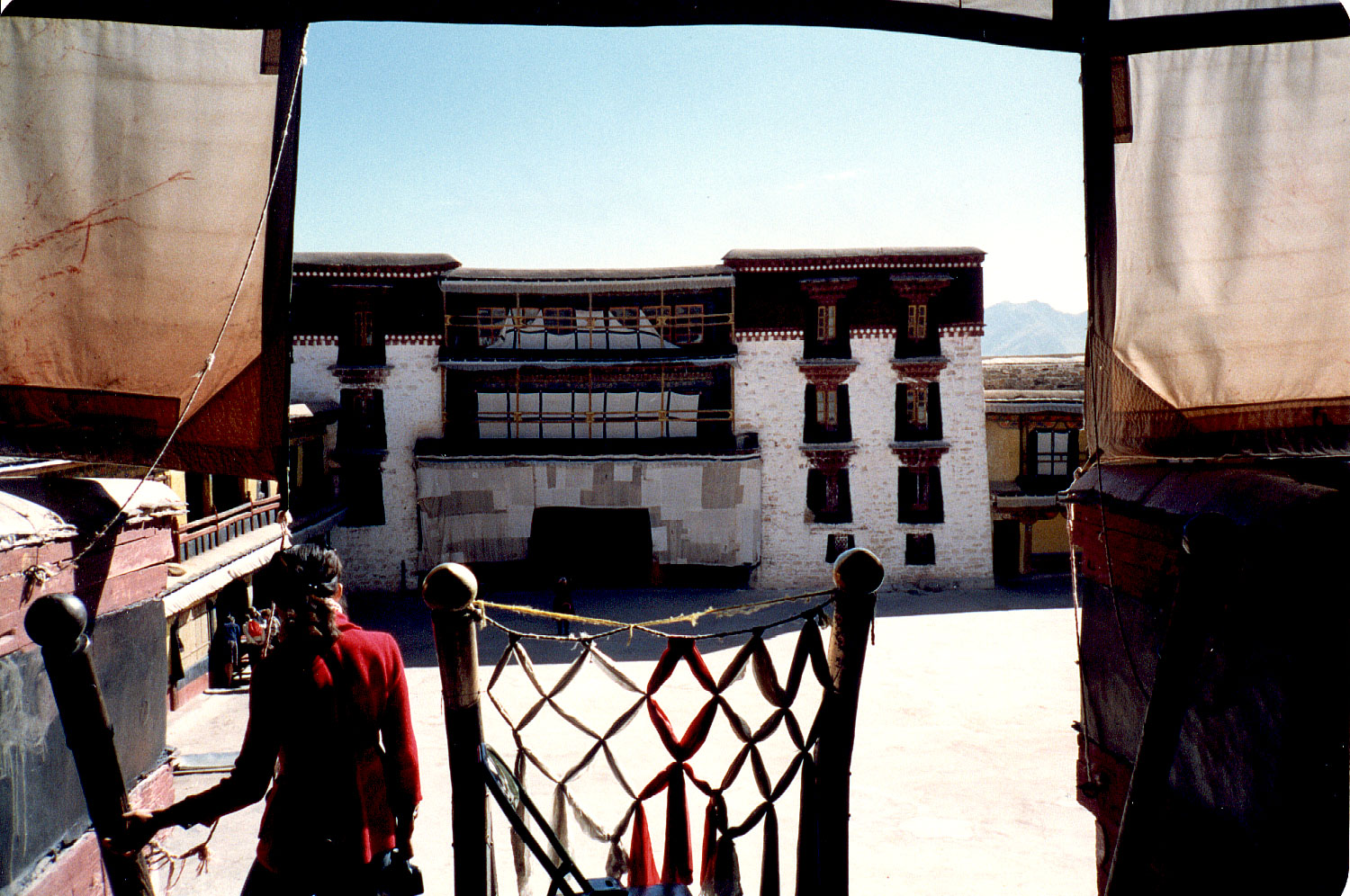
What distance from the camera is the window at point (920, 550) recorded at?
2327 cm

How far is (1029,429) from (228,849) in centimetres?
2299

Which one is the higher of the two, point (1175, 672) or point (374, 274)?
point (374, 274)

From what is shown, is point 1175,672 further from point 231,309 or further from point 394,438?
point 394,438

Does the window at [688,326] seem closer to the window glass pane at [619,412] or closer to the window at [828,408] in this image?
the window glass pane at [619,412]

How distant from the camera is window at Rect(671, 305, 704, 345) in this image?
926 inches

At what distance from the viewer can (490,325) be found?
23.4m

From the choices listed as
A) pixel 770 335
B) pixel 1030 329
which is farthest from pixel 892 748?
pixel 1030 329

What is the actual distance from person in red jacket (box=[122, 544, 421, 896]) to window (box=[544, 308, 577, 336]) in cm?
2107

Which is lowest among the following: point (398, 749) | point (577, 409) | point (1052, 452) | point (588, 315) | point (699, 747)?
point (699, 747)

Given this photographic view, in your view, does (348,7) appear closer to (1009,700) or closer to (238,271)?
(238,271)

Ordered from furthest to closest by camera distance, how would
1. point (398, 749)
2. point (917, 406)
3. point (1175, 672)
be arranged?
point (917, 406), point (398, 749), point (1175, 672)

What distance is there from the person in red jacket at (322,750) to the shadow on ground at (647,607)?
47.1 ft

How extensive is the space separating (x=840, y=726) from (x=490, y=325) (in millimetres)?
21922

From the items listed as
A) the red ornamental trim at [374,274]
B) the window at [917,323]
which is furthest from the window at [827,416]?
the red ornamental trim at [374,274]
